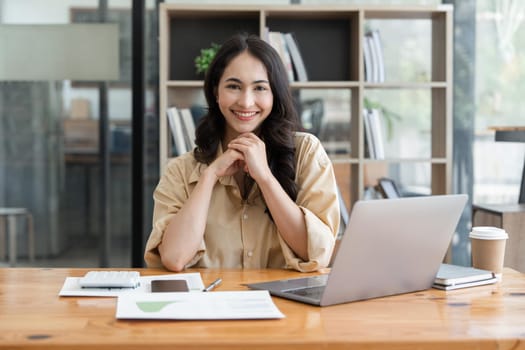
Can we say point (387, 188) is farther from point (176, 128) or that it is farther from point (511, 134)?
point (176, 128)

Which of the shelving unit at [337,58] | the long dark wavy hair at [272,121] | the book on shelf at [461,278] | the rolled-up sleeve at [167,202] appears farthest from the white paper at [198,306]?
the shelving unit at [337,58]

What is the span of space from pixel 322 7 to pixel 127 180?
1407 millimetres

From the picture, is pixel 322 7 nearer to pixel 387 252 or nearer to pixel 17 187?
pixel 17 187

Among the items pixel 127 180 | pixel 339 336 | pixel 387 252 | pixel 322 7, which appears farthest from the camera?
pixel 127 180

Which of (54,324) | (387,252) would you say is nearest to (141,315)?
(54,324)

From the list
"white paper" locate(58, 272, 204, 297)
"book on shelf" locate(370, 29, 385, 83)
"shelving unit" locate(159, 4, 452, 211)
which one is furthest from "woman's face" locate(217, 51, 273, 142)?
"book on shelf" locate(370, 29, 385, 83)

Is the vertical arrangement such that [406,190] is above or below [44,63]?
below

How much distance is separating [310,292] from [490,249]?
0.51 meters

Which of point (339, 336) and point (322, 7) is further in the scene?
point (322, 7)

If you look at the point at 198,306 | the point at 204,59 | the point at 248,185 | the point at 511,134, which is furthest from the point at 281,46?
the point at 198,306

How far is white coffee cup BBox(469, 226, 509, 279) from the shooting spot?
67.1 inches

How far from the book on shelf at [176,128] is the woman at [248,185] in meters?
1.36

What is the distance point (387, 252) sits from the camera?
1425mm

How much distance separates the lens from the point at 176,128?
3.62 metres
